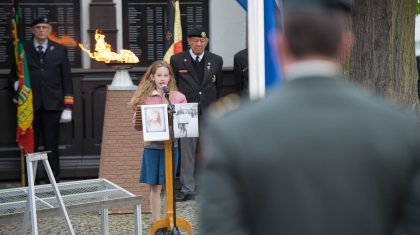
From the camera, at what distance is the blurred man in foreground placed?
2.41 metres

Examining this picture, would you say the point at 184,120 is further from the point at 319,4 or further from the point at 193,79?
the point at 319,4

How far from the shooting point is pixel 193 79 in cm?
1119

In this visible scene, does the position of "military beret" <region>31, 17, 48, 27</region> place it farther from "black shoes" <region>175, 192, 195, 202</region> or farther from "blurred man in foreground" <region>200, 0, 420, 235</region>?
"blurred man in foreground" <region>200, 0, 420, 235</region>

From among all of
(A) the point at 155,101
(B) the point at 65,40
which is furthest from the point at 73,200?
(B) the point at 65,40

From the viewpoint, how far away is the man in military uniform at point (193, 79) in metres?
11.1

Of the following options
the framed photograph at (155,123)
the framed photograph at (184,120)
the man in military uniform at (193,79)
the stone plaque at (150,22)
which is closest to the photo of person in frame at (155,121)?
the framed photograph at (155,123)

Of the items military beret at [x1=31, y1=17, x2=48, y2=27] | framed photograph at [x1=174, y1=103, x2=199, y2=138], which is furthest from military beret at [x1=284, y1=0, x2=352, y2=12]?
military beret at [x1=31, y1=17, x2=48, y2=27]

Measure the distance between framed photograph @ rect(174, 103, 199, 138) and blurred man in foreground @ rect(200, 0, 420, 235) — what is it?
219 inches

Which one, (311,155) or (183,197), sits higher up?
(311,155)

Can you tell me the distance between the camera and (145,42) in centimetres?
1284

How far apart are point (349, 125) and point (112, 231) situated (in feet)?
23.4

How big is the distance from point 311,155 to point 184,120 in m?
5.70

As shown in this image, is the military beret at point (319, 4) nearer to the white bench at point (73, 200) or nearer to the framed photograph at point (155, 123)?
the white bench at point (73, 200)

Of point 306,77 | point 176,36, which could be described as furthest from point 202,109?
point 306,77
